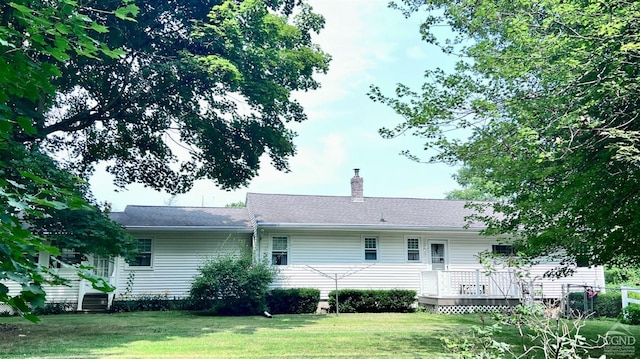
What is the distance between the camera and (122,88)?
47.7 ft

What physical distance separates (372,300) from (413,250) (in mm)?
2876

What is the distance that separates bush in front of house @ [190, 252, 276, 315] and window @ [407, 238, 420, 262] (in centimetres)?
555

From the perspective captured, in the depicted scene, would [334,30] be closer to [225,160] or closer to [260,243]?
[225,160]

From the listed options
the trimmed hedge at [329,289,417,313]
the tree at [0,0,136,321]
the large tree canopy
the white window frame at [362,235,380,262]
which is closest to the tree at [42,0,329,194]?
the large tree canopy

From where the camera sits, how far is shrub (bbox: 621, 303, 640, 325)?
42.5ft

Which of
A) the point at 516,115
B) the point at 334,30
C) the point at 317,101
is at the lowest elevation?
the point at 516,115

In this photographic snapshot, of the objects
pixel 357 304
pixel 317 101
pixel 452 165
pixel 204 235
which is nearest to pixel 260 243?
pixel 204 235

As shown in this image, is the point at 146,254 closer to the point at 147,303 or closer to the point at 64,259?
the point at 147,303

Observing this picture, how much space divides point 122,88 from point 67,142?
4562mm

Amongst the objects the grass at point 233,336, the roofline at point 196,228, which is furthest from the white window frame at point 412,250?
the roofline at point 196,228

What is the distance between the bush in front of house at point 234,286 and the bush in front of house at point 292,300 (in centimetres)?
49

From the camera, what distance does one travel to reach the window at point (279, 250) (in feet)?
55.4

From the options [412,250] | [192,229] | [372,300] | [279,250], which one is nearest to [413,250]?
[412,250]

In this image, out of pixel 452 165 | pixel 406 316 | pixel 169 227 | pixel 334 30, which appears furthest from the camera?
pixel 169 227
